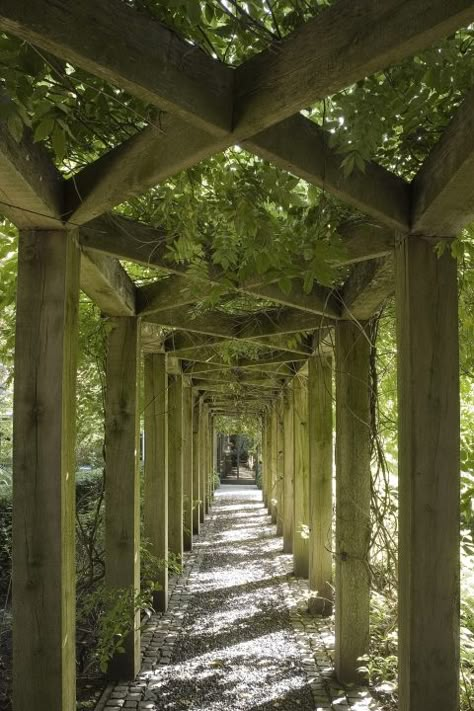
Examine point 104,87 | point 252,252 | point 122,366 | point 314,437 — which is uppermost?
point 104,87

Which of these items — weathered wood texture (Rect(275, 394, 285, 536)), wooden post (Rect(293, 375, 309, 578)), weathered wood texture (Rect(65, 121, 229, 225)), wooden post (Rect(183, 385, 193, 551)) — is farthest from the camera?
weathered wood texture (Rect(275, 394, 285, 536))

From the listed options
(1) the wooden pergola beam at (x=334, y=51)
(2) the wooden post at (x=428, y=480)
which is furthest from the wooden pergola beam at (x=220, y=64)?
(2) the wooden post at (x=428, y=480)

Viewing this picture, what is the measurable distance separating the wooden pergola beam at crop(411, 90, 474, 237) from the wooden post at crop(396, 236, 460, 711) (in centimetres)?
10

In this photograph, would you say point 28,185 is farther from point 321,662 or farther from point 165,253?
point 321,662

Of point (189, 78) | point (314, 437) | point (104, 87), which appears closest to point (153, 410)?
point (314, 437)

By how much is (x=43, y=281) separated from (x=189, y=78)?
1.05 metres

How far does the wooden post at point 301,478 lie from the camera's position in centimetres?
758

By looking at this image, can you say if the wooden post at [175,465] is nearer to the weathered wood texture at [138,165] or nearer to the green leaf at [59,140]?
the weathered wood texture at [138,165]

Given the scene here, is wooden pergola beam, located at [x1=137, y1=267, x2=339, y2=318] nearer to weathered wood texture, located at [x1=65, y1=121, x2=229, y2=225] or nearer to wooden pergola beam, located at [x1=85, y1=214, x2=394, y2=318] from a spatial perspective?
wooden pergola beam, located at [x1=85, y1=214, x2=394, y2=318]

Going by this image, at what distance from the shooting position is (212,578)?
755 centimetres

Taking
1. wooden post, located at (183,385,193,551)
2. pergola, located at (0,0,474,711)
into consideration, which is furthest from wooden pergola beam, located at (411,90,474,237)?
wooden post, located at (183,385,193,551)

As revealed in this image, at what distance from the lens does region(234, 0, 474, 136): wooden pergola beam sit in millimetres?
1222

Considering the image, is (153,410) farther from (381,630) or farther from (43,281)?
(43,281)

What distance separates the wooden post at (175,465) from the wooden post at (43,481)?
18.2ft
